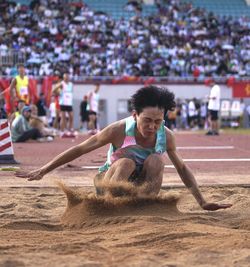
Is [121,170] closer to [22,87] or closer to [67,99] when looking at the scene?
[22,87]

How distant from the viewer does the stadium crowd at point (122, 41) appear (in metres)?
30.7

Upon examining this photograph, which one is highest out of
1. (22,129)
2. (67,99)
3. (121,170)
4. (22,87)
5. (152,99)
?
(152,99)

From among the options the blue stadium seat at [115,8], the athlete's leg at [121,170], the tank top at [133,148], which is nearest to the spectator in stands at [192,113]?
the blue stadium seat at [115,8]

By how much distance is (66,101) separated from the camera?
18734mm

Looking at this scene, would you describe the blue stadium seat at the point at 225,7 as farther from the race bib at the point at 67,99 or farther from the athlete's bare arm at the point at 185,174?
the athlete's bare arm at the point at 185,174

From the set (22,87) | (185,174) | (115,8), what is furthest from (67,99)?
(115,8)

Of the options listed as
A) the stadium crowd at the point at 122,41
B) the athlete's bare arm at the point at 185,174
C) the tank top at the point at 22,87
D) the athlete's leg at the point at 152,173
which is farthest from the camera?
the stadium crowd at the point at 122,41

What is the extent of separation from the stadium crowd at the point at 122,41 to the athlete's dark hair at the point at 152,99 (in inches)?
956

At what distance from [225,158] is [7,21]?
930 inches

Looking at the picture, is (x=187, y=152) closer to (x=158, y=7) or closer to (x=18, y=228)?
(x=18, y=228)

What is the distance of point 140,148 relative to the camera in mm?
5141

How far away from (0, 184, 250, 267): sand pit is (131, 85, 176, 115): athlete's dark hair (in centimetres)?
76

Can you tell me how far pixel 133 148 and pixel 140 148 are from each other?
6cm

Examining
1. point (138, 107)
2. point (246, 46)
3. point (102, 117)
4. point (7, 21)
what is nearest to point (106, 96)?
point (102, 117)
